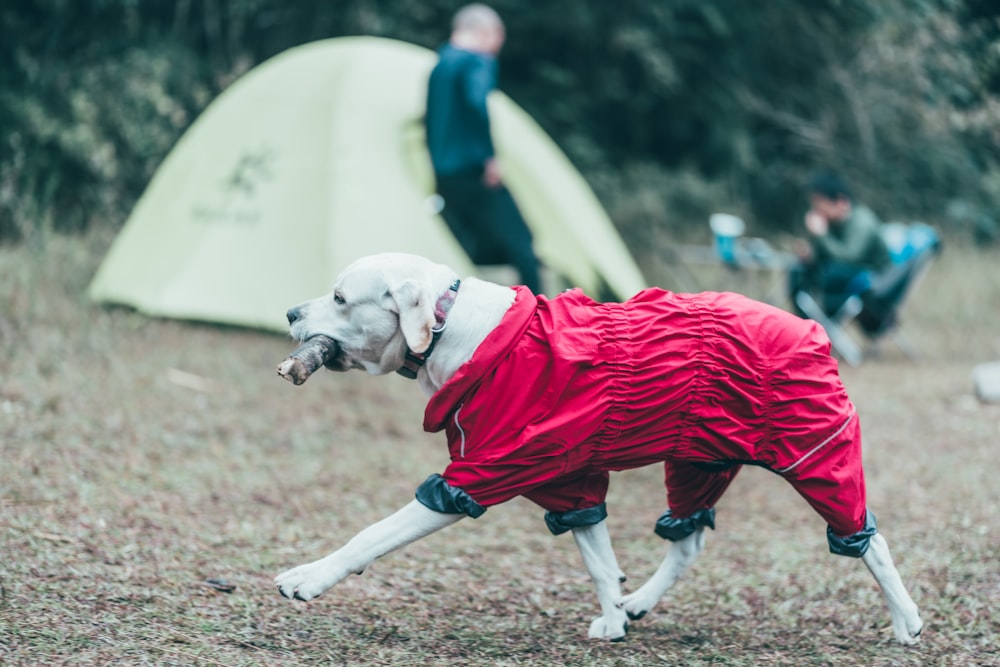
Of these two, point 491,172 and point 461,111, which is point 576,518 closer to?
point 491,172

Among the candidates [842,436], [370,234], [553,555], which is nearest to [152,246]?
[370,234]

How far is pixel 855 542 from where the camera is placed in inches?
133

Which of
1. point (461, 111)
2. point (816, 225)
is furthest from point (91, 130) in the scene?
point (816, 225)

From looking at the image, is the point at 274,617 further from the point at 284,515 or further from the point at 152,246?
the point at 152,246

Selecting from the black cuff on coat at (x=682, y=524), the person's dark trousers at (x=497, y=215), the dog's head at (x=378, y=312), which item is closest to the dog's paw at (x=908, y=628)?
the black cuff on coat at (x=682, y=524)

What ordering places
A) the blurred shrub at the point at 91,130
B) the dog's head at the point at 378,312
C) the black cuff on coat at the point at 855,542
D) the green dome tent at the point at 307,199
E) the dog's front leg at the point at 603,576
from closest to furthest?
the dog's head at the point at 378,312 < the black cuff on coat at the point at 855,542 < the dog's front leg at the point at 603,576 < the green dome tent at the point at 307,199 < the blurred shrub at the point at 91,130

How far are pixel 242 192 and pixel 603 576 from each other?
17.2 ft

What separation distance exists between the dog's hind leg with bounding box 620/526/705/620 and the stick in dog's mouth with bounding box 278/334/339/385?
50.1 inches

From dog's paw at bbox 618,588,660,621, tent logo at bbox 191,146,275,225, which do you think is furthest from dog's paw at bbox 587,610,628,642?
tent logo at bbox 191,146,275,225

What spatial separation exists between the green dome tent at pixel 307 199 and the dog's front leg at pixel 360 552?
4.35 m

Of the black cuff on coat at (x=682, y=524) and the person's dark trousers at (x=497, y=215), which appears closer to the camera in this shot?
the black cuff on coat at (x=682, y=524)

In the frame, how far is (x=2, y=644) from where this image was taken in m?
3.09

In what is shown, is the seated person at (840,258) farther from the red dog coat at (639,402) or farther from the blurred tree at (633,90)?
the red dog coat at (639,402)

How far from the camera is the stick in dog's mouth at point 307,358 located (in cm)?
314
